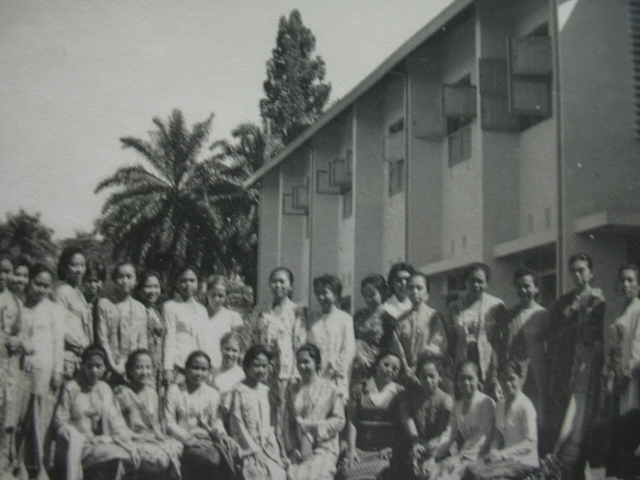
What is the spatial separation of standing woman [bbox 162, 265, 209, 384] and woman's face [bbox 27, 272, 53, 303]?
716 mm

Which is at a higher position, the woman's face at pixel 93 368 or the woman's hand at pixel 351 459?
the woman's face at pixel 93 368

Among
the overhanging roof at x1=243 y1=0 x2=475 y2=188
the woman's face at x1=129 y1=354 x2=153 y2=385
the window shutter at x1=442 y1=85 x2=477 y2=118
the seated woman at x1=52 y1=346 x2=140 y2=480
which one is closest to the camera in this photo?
the seated woman at x1=52 y1=346 x2=140 y2=480

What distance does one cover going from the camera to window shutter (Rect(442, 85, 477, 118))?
7.67 meters

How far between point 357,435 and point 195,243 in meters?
2.07

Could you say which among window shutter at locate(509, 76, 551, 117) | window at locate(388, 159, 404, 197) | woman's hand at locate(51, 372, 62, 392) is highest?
window shutter at locate(509, 76, 551, 117)

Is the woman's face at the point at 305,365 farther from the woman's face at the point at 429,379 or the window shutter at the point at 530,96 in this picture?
the window shutter at the point at 530,96

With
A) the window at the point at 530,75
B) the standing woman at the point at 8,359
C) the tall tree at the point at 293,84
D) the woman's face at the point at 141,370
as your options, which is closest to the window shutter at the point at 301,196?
the tall tree at the point at 293,84

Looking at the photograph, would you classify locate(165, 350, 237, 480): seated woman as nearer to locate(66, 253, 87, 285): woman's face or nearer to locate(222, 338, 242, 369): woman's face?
locate(222, 338, 242, 369): woman's face

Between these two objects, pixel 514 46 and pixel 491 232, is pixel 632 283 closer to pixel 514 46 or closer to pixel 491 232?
pixel 491 232

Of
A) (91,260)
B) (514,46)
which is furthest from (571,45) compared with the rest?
(91,260)

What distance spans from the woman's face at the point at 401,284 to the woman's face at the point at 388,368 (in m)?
0.44

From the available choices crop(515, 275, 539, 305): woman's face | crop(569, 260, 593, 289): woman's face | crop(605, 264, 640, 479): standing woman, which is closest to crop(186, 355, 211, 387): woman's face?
crop(515, 275, 539, 305): woman's face

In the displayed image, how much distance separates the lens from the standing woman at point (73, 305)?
5.94m

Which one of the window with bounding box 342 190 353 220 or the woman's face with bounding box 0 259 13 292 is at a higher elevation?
the window with bounding box 342 190 353 220
